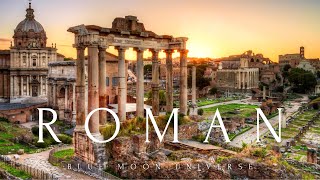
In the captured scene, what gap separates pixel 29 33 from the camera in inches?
1885

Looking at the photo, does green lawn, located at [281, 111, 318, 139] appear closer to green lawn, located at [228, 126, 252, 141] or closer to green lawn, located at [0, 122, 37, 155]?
A: green lawn, located at [228, 126, 252, 141]

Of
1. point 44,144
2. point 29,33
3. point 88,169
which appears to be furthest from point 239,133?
point 29,33

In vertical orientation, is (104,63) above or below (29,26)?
below

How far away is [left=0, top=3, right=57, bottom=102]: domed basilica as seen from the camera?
154 feet

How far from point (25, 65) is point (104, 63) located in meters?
30.2

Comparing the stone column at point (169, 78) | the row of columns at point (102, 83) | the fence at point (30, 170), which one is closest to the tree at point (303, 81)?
the row of columns at point (102, 83)

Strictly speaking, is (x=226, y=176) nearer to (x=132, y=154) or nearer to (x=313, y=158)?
(x=132, y=154)

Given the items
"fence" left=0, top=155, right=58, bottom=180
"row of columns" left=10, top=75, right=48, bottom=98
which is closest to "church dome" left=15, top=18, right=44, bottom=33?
"row of columns" left=10, top=75, right=48, bottom=98

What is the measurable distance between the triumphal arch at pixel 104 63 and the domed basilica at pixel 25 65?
28.4 m

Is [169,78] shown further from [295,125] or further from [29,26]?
[29,26]

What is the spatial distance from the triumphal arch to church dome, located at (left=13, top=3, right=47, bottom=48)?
1145 inches

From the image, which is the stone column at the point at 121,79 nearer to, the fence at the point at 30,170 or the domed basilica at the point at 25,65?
the fence at the point at 30,170

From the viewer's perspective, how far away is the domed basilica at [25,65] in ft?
154

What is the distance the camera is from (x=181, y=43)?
79.7ft
